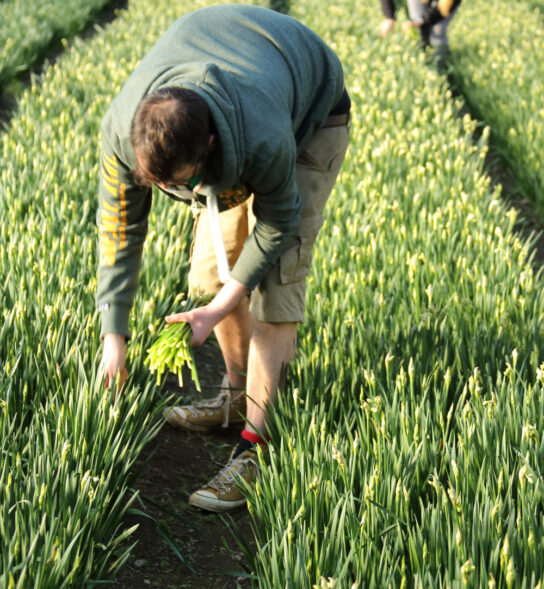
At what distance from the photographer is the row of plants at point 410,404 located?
1.77m

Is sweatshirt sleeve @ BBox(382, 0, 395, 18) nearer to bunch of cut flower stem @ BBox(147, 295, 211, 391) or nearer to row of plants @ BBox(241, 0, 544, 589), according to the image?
row of plants @ BBox(241, 0, 544, 589)

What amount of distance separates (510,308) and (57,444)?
1784 mm

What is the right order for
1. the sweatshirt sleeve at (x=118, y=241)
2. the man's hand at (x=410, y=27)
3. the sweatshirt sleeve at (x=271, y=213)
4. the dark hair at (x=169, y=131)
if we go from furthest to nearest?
1. the man's hand at (x=410, y=27)
2. the sweatshirt sleeve at (x=118, y=241)
3. the sweatshirt sleeve at (x=271, y=213)
4. the dark hair at (x=169, y=131)

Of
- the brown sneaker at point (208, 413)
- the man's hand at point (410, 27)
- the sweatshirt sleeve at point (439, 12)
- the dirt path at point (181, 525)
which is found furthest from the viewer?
the man's hand at point (410, 27)

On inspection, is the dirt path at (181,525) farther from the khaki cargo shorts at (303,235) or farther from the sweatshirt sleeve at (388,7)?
the sweatshirt sleeve at (388,7)

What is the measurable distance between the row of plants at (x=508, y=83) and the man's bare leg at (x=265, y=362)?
10.7ft

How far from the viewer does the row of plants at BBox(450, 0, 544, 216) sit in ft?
18.0

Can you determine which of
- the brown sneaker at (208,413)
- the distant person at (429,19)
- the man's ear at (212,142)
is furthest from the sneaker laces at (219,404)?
the distant person at (429,19)

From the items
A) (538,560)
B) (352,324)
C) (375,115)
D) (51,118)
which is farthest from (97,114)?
(538,560)

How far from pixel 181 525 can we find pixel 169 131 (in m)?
1.36

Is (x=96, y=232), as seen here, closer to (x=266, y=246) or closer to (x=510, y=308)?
(x=266, y=246)

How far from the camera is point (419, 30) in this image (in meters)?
8.74

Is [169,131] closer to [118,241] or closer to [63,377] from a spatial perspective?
[118,241]

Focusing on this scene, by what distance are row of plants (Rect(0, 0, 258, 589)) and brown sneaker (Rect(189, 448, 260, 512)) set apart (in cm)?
23
